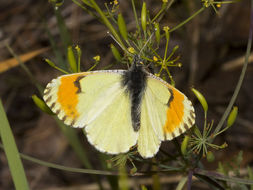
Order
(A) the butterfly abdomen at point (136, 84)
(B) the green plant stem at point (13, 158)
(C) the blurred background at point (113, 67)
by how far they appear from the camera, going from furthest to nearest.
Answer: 1. (C) the blurred background at point (113, 67)
2. (A) the butterfly abdomen at point (136, 84)
3. (B) the green plant stem at point (13, 158)

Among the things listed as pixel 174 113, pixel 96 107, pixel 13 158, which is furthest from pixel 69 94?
pixel 174 113

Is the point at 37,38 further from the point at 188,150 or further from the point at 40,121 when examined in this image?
the point at 188,150

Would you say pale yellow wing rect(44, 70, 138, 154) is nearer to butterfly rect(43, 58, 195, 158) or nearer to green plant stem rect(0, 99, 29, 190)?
butterfly rect(43, 58, 195, 158)

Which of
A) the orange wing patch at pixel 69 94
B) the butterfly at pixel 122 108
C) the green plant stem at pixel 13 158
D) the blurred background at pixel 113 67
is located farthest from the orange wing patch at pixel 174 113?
the blurred background at pixel 113 67

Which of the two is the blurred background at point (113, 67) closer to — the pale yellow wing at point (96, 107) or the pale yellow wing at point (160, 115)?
the pale yellow wing at point (96, 107)

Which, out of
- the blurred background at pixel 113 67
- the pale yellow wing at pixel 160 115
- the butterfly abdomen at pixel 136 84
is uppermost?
the butterfly abdomen at pixel 136 84

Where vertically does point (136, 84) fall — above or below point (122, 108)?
above

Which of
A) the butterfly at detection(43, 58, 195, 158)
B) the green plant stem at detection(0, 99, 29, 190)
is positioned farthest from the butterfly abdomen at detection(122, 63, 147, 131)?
the green plant stem at detection(0, 99, 29, 190)

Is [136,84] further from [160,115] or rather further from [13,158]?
[13,158]
